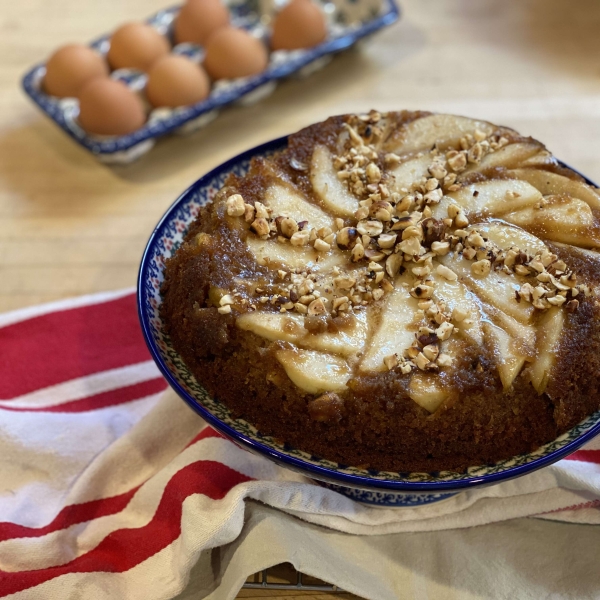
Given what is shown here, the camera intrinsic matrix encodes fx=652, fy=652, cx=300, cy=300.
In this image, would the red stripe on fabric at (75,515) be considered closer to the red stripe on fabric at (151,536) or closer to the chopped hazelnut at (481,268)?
the red stripe on fabric at (151,536)

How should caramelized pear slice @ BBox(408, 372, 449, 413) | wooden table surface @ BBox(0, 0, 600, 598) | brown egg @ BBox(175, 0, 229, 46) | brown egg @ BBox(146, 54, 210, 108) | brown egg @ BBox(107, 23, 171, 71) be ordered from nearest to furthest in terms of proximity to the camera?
1. caramelized pear slice @ BBox(408, 372, 449, 413)
2. wooden table surface @ BBox(0, 0, 600, 598)
3. brown egg @ BBox(146, 54, 210, 108)
4. brown egg @ BBox(107, 23, 171, 71)
5. brown egg @ BBox(175, 0, 229, 46)

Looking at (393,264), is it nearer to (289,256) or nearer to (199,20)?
(289,256)

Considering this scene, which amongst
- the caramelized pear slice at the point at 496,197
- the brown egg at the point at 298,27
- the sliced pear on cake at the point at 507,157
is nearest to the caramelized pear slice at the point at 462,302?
the caramelized pear slice at the point at 496,197

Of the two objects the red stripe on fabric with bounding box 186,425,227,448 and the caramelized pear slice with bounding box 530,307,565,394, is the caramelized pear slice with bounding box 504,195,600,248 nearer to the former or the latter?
the caramelized pear slice with bounding box 530,307,565,394

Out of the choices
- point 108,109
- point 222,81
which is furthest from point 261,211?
point 222,81

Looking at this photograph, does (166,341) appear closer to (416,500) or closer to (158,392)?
(158,392)

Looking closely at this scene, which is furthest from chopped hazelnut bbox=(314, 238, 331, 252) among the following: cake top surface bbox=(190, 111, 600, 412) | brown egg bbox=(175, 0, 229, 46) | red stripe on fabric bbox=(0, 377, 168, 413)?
brown egg bbox=(175, 0, 229, 46)
